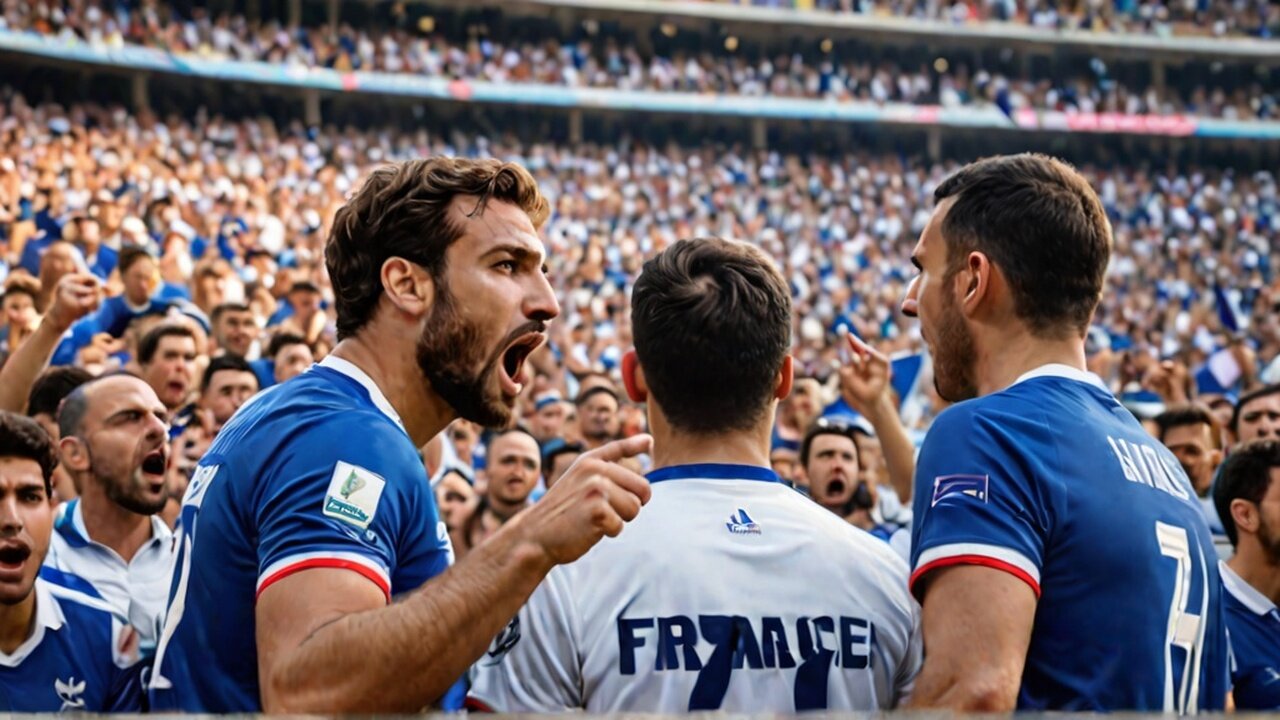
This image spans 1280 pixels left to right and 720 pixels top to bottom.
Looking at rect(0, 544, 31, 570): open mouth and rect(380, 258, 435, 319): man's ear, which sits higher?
rect(380, 258, 435, 319): man's ear

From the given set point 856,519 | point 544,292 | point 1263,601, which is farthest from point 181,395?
point 1263,601

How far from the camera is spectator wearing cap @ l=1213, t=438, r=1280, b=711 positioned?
14.1ft

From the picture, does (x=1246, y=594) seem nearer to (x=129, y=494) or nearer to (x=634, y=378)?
(x=634, y=378)

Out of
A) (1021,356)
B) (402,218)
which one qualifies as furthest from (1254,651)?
(402,218)

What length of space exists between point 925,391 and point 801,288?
35.5ft

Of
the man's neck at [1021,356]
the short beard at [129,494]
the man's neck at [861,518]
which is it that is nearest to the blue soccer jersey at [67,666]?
the short beard at [129,494]

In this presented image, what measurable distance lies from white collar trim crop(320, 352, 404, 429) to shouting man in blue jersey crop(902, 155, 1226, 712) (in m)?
1.02

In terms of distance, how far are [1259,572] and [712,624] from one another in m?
2.78

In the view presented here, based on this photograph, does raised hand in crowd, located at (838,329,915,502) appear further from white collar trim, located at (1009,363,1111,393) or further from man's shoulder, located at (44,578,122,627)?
man's shoulder, located at (44,578,122,627)

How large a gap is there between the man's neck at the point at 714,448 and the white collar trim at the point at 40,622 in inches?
81.5

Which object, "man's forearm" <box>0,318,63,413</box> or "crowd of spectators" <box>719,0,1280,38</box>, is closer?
"man's forearm" <box>0,318,63,413</box>

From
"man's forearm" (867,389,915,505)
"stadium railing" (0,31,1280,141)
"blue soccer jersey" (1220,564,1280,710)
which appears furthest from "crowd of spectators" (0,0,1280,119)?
"blue soccer jersey" (1220,564,1280,710)

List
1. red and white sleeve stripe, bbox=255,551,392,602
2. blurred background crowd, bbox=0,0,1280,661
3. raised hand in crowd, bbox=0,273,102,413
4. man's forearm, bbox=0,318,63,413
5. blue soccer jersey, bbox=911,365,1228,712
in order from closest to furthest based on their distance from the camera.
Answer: red and white sleeve stripe, bbox=255,551,392,602 → blue soccer jersey, bbox=911,365,1228,712 → raised hand in crowd, bbox=0,273,102,413 → man's forearm, bbox=0,318,63,413 → blurred background crowd, bbox=0,0,1280,661

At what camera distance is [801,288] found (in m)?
23.1
